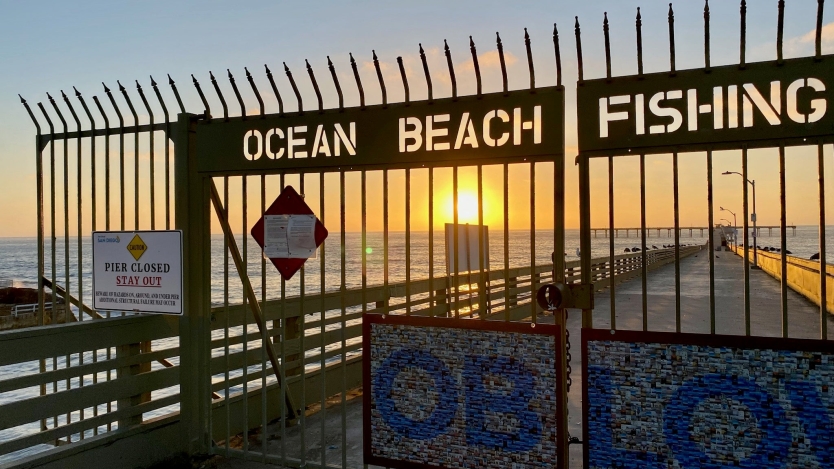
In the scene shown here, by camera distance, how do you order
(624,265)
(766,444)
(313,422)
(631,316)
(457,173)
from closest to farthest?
(766,444) → (457,173) → (313,422) → (631,316) → (624,265)

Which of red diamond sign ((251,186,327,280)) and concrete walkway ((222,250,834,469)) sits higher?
red diamond sign ((251,186,327,280))

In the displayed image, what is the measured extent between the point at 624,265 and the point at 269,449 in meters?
27.9

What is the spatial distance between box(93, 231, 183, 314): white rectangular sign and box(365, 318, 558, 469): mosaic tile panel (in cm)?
208

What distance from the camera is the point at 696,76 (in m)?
3.53

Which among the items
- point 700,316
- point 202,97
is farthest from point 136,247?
point 700,316

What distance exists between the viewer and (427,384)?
418cm

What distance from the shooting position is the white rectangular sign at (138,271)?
5270mm

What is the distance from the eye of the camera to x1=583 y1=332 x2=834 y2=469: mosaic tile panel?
3.27 m

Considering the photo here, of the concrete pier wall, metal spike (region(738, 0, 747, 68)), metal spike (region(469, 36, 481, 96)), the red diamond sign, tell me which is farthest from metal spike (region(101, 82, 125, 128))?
the concrete pier wall

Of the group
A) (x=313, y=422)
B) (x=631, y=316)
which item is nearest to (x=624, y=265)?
(x=631, y=316)

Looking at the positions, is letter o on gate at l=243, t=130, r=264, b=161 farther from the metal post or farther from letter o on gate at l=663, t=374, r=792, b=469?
letter o on gate at l=663, t=374, r=792, b=469

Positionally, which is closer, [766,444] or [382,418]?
[766,444]

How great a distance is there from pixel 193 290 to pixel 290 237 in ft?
3.96

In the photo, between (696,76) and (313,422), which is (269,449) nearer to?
(313,422)
